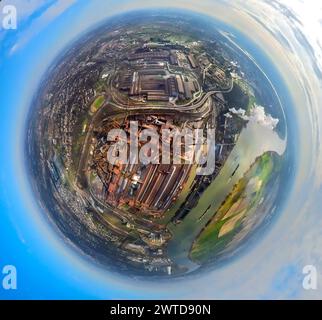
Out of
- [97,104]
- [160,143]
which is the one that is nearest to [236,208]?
[160,143]

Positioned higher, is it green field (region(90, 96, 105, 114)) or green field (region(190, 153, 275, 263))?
green field (region(90, 96, 105, 114))

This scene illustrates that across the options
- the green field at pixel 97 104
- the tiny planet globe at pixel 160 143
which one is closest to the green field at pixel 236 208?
the tiny planet globe at pixel 160 143

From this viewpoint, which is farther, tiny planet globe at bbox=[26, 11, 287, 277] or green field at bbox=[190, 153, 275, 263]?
green field at bbox=[190, 153, 275, 263]

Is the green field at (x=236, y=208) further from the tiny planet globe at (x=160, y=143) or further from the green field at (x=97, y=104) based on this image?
the green field at (x=97, y=104)

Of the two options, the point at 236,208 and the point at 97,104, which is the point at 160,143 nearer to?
the point at 97,104

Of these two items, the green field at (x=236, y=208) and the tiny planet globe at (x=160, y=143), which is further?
the green field at (x=236, y=208)

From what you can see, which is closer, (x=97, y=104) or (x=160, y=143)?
(x=160, y=143)

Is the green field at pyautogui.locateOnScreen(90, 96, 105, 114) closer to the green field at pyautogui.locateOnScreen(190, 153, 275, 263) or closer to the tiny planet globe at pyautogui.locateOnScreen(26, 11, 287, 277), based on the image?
the tiny planet globe at pyautogui.locateOnScreen(26, 11, 287, 277)

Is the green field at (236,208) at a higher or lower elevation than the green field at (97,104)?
lower

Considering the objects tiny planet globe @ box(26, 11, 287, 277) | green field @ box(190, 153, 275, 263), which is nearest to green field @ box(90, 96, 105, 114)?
tiny planet globe @ box(26, 11, 287, 277)
